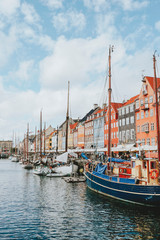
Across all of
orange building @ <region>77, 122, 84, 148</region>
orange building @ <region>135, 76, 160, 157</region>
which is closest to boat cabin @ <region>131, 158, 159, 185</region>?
orange building @ <region>135, 76, 160, 157</region>

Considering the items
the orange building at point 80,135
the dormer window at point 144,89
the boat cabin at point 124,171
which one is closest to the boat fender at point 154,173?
the boat cabin at point 124,171

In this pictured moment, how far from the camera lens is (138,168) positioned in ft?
71.5

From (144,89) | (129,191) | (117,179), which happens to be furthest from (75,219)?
(144,89)

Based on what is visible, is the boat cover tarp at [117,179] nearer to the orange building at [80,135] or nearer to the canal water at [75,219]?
the canal water at [75,219]

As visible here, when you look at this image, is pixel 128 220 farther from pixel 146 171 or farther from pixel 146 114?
pixel 146 114

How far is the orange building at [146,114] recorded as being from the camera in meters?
52.5

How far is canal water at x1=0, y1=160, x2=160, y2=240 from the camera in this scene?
1416cm

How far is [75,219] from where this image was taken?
56.1 ft

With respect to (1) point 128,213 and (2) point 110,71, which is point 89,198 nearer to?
(1) point 128,213

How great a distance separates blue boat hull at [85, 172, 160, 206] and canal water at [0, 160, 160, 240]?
70 cm

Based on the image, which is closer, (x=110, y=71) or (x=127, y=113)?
(x=110, y=71)

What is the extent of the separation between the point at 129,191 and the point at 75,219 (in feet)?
20.0

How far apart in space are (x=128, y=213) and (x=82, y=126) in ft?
269

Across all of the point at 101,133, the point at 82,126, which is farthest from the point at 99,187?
the point at 82,126
